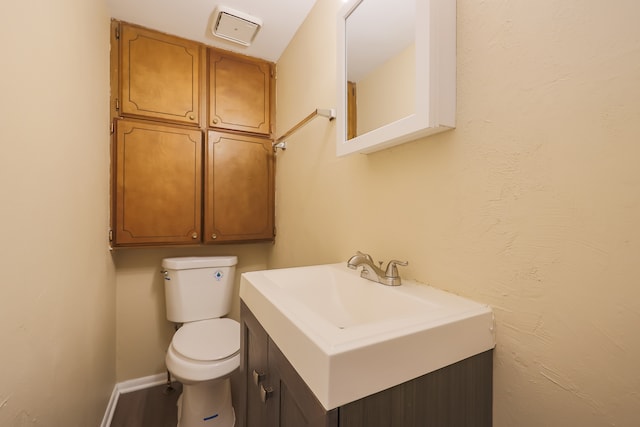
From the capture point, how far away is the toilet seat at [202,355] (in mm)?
1246

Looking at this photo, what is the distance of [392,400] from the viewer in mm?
492

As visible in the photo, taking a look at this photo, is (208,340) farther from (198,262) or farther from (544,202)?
(544,202)

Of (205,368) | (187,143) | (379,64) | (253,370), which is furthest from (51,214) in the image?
(379,64)

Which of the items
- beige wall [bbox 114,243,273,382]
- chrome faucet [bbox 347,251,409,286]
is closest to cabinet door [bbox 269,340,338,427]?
chrome faucet [bbox 347,251,409,286]

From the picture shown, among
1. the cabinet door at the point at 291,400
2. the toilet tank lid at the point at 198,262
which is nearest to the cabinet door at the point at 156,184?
the toilet tank lid at the point at 198,262

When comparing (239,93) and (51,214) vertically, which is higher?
(239,93)

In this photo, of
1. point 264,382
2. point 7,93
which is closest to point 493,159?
point 264,382

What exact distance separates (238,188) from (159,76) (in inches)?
31.3

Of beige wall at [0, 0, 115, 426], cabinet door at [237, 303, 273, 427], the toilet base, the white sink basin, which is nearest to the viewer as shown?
the white sink basin

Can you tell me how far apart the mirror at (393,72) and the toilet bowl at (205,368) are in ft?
3.61

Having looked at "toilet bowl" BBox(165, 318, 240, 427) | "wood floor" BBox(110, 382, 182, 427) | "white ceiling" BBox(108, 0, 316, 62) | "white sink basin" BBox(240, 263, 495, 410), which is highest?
"white ceiling" BBox(108, 0, 316, 62)

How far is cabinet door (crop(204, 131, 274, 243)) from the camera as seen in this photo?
1.74 meters

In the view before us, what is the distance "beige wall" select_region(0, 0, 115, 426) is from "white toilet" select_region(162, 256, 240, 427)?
0.36 metres

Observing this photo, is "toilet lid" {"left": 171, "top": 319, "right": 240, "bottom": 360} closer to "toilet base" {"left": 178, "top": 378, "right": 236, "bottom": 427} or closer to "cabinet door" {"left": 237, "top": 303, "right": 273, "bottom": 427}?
"toilet base" {"left": 178, "top": 378, "right": 236, "bottom": 427}
